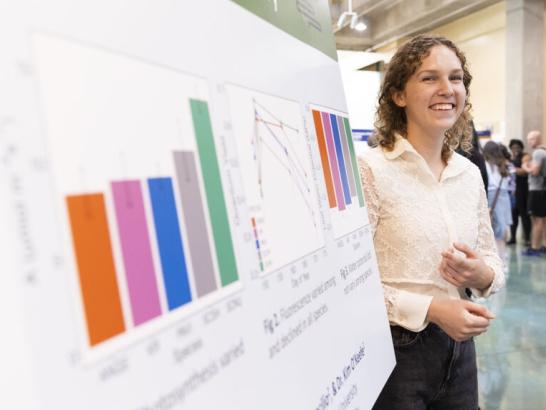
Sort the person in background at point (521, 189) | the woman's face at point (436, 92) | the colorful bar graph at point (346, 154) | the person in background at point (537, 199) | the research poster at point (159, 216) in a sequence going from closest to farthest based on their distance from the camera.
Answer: the research poster at point (159, 216), the colorful bar graph at point (346, 154), the woman's face at point (436, 92), the person in background at point (537, 199), the person in background at point (521, 189)

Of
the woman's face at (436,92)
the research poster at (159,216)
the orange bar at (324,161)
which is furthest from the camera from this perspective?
the woman's face at (436,92)

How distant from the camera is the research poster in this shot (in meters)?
0.35

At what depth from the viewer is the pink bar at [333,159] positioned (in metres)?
0.95

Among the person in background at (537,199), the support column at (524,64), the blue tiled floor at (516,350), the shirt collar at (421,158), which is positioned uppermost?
the support column at (524,64)

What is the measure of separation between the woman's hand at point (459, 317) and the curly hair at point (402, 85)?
45 cm

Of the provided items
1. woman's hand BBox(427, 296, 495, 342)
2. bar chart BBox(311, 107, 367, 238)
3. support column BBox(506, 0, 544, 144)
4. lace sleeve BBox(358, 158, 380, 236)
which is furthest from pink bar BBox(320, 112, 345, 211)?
support column BBox(506, 0, 544, 144)

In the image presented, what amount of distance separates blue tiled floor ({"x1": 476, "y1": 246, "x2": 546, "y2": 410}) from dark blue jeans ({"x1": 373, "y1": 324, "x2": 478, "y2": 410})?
→ 1.53 meters

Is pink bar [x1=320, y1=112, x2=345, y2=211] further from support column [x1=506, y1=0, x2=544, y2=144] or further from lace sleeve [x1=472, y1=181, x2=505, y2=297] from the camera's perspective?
support column [x1=506, y1=0, x2=544, y2=144]

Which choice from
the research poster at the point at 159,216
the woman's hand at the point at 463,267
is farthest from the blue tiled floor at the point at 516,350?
the research poster at the point at 159,216

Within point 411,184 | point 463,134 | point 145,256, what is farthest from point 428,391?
point 145,256

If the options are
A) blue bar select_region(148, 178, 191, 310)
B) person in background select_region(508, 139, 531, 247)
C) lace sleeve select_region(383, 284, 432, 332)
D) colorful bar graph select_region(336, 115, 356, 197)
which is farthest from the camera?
person in background select_region(508, 139, 531, 247)

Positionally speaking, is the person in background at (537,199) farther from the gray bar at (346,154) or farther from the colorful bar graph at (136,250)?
the colorful bar graph at (136,250)

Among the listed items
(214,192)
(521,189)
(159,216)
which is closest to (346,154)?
(214,192)

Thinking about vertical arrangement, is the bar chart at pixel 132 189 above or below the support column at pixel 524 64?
below
